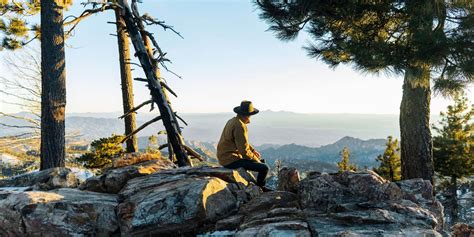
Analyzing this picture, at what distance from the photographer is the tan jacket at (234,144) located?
743 cm

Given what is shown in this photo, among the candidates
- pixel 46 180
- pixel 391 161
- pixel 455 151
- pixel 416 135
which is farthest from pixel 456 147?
pixel 46 180

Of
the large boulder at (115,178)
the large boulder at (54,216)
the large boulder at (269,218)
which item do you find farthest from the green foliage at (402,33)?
the large boulder at (54,216)

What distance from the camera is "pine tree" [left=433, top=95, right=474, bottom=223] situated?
27391 mm

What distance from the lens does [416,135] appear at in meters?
11.5

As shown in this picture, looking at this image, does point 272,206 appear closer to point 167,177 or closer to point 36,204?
point 167,177

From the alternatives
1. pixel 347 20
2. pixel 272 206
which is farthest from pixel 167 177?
pixel 347 20

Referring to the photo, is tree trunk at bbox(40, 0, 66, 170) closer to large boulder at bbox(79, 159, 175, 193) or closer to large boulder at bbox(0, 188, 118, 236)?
large boulder at bbox(79, 159, 175, 193)

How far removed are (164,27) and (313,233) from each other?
8.90m

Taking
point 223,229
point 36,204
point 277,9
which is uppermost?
point 277,9

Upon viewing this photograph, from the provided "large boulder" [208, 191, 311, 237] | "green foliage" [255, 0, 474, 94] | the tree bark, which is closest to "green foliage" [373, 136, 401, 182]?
"green foliage" [255, 0, 474, 94]

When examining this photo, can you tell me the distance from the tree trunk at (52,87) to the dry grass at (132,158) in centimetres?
260

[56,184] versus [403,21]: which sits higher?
[403,21]

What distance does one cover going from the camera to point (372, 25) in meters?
11.0

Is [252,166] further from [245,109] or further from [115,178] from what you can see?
[115,178]
